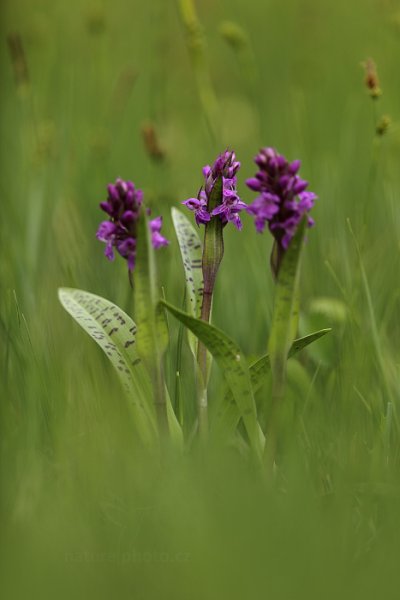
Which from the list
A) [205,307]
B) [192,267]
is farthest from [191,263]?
[205,307]

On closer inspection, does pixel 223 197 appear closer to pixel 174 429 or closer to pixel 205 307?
pixel 205 307

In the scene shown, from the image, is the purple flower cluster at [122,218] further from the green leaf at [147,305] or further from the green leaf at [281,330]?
the green leaf at [281,330]

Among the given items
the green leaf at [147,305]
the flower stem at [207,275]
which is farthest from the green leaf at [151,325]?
the flower stem at [207,275]

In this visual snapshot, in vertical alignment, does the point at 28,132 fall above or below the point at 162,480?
above

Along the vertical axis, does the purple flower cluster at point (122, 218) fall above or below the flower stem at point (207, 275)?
above

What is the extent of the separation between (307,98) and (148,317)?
276 centimetres

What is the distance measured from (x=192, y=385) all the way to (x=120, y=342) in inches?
11.2

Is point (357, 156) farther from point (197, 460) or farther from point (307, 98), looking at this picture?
point (197, 460)

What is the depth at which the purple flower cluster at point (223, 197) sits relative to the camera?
1.42 metres

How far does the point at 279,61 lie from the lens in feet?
14.7

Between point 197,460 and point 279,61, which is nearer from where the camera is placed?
point 197,460

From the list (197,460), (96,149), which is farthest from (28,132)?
(197,460)

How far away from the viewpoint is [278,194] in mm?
1329

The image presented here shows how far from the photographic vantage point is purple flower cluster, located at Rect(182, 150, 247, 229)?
1.42 m
